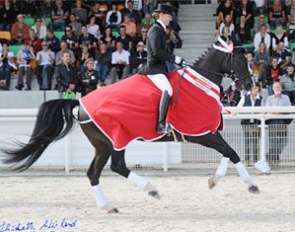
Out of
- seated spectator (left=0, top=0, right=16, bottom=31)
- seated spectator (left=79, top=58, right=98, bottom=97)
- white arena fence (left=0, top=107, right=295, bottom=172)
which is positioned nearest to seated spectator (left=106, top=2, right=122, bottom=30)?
seated spectator (left=0, top=0, right=16, bottom=31)

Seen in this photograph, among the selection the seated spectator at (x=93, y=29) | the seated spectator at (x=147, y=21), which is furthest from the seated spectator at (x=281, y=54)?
the seated spectator at (x=93, y=29)

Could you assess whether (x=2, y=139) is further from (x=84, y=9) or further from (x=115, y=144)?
(x=84, y=9)

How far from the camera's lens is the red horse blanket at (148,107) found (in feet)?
29.3

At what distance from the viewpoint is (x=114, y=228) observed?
26.0ft

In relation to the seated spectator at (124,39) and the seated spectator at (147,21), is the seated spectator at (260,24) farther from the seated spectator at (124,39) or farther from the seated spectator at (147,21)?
the seated spectator at (124,39)

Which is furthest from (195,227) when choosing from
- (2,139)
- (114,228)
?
(2,139)

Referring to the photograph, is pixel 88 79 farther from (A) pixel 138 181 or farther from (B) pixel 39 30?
(A) pixel 138 181

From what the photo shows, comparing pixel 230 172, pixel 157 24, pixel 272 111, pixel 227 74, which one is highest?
pixel 157 24

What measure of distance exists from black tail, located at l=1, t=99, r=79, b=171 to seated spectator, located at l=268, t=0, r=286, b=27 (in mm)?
10562

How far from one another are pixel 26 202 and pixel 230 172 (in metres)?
4.01

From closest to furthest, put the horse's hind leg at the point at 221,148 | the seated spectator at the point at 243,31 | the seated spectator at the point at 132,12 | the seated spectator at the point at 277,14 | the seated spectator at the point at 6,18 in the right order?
1. the horse's hind leg at the point at 221,148
2. the seated spectator at the point at 243,31
3. the seated spectator at the point at 132,12
4. the seated spectator at the point at 277,14
5. the seated spectator at the point at 6,18

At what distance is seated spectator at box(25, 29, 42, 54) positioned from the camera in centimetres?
1812

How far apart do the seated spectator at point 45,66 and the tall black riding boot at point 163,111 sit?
28.0 feet

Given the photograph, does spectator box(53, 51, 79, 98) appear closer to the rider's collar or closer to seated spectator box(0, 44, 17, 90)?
seated spectator box(0, 44, 17, 90)
